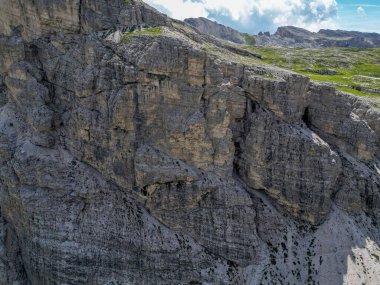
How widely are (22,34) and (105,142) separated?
25.2 meters

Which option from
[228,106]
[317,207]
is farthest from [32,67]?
[317,207]

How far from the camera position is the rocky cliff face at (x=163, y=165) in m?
49.2

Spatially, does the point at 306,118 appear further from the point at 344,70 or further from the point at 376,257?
the point at 344,70

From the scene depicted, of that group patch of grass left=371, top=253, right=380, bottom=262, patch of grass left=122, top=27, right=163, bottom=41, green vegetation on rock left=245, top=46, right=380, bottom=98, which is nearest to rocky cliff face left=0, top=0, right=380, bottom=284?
patch of grass left=371, top=253, right=380, bottom=262

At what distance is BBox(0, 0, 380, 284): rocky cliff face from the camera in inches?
1935

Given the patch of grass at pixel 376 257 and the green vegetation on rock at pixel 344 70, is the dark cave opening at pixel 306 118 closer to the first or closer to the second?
the green vegetation on rock at pixel 344 70

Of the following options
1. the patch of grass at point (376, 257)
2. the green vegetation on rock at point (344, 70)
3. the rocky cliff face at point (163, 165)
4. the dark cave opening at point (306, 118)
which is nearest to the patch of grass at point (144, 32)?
the rocky cliff face at point (163, 165)

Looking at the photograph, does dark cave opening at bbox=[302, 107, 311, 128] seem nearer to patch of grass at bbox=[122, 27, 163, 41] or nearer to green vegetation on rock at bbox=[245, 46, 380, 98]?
green vegetation on rock at bbox=[245, 46, 380, 98]

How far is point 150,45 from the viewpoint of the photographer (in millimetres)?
47750

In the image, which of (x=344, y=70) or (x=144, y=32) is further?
(x=344, y=70)

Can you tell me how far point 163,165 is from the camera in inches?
1954

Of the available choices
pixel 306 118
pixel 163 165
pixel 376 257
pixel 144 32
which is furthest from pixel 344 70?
pixel 163 165

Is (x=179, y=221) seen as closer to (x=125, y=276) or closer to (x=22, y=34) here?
(x=125, y=276)

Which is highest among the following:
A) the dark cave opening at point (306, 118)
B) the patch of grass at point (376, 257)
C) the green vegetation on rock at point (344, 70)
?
the green vegetation on rock at point (344, 70)
